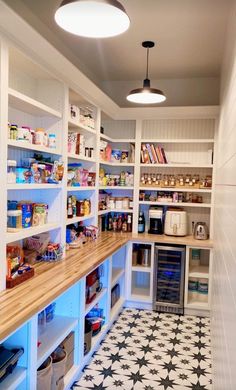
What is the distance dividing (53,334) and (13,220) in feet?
2.58

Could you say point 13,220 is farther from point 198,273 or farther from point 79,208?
point 198,273

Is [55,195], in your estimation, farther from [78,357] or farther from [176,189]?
[176,189]

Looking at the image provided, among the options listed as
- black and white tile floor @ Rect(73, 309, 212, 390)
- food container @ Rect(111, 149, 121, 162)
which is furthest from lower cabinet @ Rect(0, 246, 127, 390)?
food container @ Rect(111, 149, 121, 162)

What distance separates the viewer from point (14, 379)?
5.34 feet

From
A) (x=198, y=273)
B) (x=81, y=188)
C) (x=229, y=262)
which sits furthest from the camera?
(x=198, y=273)

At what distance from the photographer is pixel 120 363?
268 cm

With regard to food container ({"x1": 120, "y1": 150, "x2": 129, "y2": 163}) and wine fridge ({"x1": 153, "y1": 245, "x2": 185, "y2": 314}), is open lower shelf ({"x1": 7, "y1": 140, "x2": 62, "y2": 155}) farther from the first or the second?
wine fridge ({"x1": 153, "y1": 245, "x2": 185, "y2": 314})

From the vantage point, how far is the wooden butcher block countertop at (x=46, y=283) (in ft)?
5.18

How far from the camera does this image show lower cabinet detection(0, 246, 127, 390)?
173cm

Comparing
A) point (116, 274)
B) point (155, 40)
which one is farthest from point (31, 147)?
point (116, 274)

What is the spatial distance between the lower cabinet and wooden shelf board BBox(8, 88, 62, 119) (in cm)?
124

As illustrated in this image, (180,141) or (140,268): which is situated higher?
(180,141)

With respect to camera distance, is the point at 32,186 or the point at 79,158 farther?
the point at 79,158

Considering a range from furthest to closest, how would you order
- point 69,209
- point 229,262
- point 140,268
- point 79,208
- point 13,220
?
point 140,268 → point 79,208 → point 69,209 → point 13,220 → point 229,262
